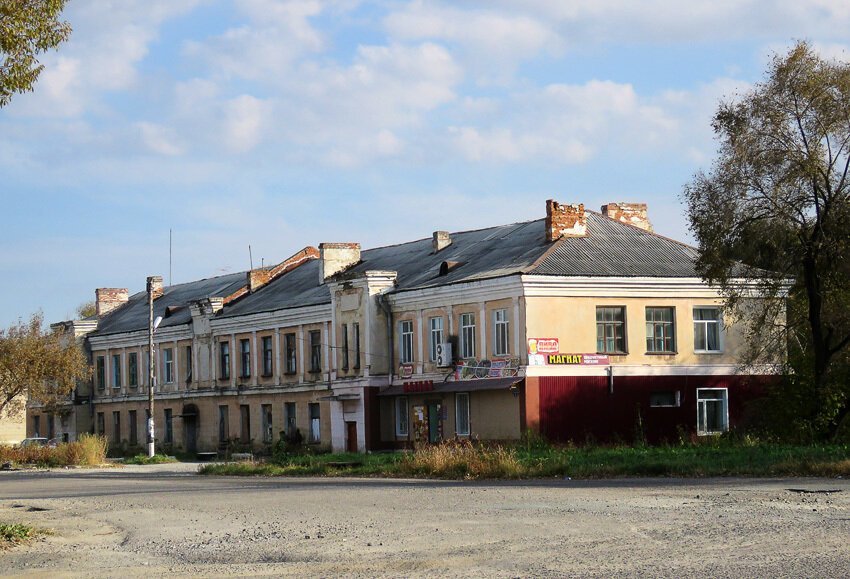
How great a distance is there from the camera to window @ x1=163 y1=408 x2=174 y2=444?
6869 centimetres

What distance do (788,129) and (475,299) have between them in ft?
47.8

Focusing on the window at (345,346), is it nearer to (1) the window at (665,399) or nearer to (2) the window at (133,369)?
(1) the window at (665,399)

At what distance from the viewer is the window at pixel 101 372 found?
74.2 metres

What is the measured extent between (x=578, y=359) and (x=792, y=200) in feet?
37.5

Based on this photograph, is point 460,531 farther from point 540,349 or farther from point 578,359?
point 578,359

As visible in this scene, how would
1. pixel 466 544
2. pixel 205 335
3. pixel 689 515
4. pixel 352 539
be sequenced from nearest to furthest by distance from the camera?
pixel 466 544, pixel 352 539, pixel 689 515, pixel 205 335

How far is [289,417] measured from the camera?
59.4m

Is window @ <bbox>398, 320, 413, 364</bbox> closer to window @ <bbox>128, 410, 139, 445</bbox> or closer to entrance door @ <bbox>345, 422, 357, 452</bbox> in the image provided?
entrance door @ <bbox>345, 422, 357, 452</bbox>

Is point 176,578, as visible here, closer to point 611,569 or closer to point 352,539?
point 352,539

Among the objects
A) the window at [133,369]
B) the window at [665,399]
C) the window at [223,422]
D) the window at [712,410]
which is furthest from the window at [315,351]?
the window at [133,369]

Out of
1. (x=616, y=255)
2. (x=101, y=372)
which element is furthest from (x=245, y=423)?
(x=616, y=255)

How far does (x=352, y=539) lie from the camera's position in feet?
55.6

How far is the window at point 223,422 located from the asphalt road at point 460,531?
35.8 metres

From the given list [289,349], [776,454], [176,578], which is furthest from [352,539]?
[289,349]
